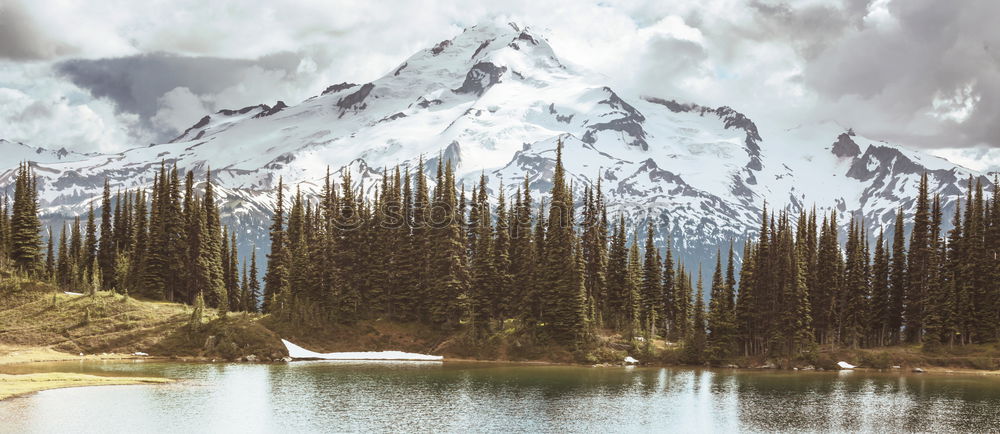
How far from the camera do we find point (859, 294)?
148 m

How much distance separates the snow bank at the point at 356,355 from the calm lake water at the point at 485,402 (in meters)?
15.9

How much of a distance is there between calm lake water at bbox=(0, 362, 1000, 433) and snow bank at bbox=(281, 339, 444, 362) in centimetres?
1588

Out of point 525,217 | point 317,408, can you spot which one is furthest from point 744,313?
point 317,408

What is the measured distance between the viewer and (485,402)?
278 ft

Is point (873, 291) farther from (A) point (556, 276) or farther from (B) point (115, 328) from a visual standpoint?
(B) point (115, 328)

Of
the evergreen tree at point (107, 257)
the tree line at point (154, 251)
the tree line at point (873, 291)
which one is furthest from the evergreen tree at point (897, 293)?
the evergreen tree at point (107, 257)

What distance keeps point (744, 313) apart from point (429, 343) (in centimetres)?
4735

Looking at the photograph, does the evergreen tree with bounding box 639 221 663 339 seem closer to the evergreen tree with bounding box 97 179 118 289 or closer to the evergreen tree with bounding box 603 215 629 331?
the evergreen tree with bounding box 603 215 629 331

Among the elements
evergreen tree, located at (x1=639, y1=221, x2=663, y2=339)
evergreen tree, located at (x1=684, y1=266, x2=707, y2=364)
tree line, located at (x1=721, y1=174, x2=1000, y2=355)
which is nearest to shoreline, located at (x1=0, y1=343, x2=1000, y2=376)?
evergreen tree, located at (x1=684, y1=266, x2=707, y2=364)

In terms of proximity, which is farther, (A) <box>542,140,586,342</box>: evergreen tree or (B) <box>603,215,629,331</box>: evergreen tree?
(B) <box>603,215,629,331</box>: evergreen tree

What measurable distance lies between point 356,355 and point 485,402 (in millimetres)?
54350

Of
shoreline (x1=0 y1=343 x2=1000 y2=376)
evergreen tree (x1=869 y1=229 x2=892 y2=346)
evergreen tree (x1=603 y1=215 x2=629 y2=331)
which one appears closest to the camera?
shoreline (x1=0 y1=343 x2=1000 y2=376)

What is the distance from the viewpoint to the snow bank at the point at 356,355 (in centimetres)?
13238

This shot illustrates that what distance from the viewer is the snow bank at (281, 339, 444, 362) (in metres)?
132
